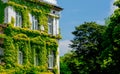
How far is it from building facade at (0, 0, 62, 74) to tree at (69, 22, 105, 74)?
2385cm

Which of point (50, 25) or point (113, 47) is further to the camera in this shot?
point (113, 47)

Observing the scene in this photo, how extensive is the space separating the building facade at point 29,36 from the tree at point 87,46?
2385 cm

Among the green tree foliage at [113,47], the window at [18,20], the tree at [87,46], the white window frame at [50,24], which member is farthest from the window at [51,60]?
the tree at [87,46]

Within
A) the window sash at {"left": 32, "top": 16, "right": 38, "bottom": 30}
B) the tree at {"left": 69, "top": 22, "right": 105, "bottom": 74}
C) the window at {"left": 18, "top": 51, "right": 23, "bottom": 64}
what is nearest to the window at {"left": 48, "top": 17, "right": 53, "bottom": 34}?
the window sash at {"left": 32, "top": 16, "right": 38, "bottom": 30}

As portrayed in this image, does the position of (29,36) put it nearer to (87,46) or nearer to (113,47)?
(113,47)

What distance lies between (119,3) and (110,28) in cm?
293

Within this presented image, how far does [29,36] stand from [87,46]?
1200 inches

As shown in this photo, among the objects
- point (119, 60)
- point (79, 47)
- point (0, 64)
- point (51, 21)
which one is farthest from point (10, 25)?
point (79, 47)

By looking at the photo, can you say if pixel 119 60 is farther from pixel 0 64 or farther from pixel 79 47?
pixel 79 47

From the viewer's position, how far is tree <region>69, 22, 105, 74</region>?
6969cm

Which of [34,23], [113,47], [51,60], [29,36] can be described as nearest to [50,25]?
[34,23]

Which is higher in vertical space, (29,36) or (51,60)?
(29,36)

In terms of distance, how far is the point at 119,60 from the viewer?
4725 centimetres

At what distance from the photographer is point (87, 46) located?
71500 mm
